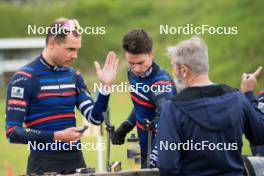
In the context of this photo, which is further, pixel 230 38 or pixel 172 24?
pixel 172 24

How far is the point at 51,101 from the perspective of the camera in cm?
540

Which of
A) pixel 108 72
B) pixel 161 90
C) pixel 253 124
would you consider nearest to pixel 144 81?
pixel 161 90

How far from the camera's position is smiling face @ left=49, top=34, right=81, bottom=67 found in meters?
5.41

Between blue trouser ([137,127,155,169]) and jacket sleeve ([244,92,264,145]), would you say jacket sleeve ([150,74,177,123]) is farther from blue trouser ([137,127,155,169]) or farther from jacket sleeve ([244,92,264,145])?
jacket sleeve ([244,92,264,145])

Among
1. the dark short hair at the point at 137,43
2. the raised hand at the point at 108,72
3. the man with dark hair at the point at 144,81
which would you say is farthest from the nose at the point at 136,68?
the raised hand at the point at 108,72

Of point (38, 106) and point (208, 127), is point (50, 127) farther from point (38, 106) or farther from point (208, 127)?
point (208, 127)

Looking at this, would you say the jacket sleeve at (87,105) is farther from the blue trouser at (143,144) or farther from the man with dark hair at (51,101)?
the blue trouser at (143,144)

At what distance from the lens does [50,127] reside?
541cm

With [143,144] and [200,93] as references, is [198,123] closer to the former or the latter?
[200,93]

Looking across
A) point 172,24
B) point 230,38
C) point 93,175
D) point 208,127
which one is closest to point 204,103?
point 208,127

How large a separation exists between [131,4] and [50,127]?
3243 cm

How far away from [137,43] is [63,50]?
587 millimetres

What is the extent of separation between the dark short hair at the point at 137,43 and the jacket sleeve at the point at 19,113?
2.81 feet

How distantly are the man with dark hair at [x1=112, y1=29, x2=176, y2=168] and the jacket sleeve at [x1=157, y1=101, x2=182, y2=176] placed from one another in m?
1.16
